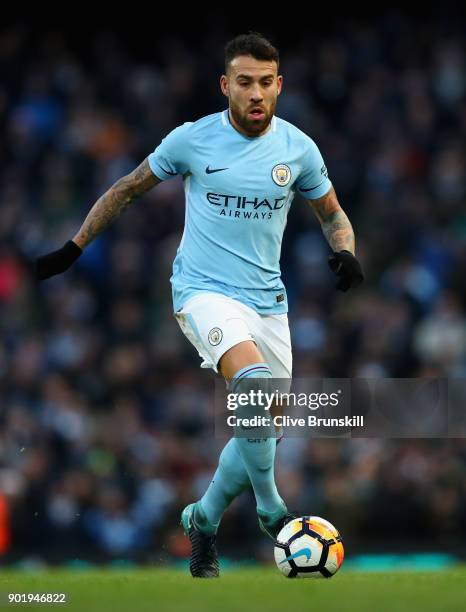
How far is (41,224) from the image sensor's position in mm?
15391

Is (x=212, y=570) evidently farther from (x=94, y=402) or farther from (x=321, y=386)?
(x=94, y=402)

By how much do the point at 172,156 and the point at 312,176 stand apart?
0.74 metres

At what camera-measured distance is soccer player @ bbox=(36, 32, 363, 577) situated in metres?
7.25

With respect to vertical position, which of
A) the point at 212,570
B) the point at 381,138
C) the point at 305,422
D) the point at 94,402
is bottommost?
the point at 212,570

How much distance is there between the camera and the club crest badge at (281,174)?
7.34m

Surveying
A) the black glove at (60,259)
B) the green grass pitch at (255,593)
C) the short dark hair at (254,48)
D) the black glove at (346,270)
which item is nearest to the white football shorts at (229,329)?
the black glove at (346,270)

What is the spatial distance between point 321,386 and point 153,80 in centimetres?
777

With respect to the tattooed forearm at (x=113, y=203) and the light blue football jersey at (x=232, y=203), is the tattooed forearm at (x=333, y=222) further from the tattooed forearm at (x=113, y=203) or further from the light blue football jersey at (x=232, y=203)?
the tattooed forearm at (x=113, y=203)

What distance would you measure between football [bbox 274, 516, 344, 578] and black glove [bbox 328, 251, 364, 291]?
1169mm

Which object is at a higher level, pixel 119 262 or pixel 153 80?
pixel 153 80

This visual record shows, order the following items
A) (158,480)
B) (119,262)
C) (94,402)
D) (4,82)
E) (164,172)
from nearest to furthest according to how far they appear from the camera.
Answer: (164,172), (158,480), (94,402), (119,262), (4,82)

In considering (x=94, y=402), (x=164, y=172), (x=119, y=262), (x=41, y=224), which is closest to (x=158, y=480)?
(x=94, y=402)

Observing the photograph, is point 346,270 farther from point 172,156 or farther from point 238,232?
point 172,156

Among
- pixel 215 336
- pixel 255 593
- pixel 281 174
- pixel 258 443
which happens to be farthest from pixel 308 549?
pixel 281 174
